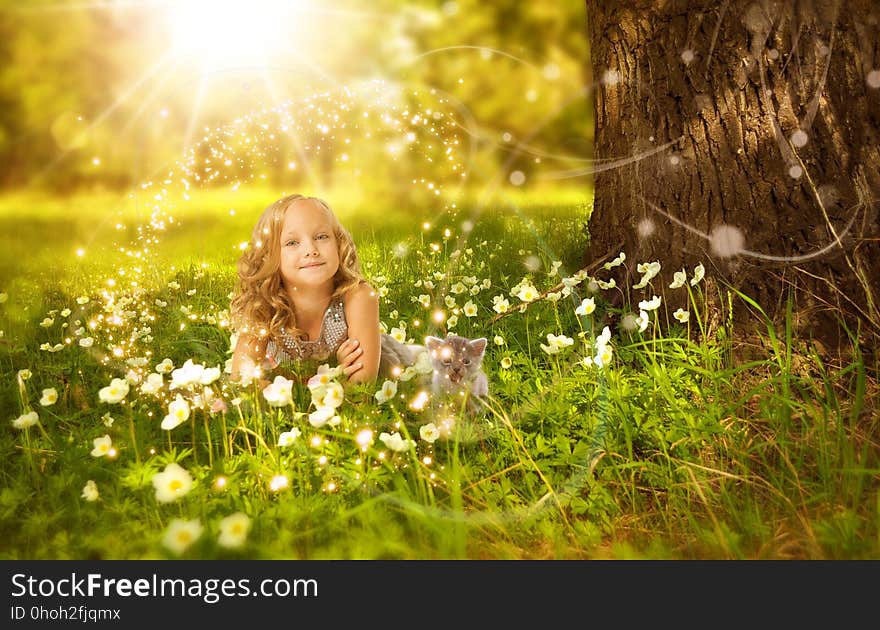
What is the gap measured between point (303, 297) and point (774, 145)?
1.95m

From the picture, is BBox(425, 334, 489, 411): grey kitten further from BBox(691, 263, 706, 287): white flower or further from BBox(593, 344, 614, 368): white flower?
BBox(691, 263, 706, 287): white flower

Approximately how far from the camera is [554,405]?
2.39m

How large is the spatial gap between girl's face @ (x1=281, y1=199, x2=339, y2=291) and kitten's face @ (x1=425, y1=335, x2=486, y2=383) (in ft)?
1.85

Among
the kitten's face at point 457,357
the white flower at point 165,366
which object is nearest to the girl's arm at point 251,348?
the white flower at point 165,366

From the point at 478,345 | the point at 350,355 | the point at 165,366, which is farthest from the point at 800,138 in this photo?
the point at 165,366

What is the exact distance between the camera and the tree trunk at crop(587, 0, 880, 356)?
8.68ft

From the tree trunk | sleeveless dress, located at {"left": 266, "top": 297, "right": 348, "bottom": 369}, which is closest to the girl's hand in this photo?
sleeveless dress, located at {"left": 266, "top": 297, "right": 348, "bottom": 369}

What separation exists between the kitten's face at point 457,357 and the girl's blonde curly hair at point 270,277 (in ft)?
1.81

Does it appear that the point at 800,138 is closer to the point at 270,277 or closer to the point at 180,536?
the point at 270,277

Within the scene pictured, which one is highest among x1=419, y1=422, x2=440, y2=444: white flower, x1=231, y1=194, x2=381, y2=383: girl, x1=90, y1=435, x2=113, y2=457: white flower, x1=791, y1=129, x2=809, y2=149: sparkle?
x1=791, y1=129, x2=809, y2=149: sparkle

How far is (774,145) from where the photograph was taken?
2.70 metres

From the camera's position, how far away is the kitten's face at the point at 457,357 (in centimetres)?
244

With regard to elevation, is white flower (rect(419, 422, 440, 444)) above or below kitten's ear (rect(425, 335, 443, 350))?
below

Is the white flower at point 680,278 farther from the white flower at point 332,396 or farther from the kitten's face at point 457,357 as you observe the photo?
the white flower at point 332,396
